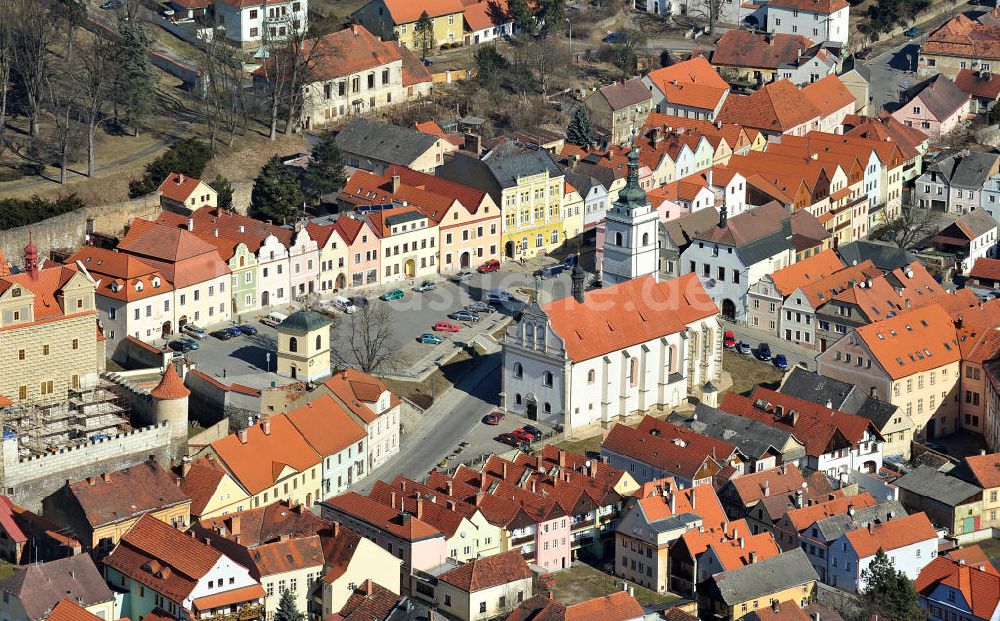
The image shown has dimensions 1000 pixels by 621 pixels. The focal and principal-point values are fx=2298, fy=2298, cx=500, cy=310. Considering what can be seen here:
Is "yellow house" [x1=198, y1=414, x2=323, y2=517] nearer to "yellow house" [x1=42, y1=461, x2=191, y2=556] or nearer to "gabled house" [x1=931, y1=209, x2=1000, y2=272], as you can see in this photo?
"yellow house" [x1=42, y1=461, x2=191, y2=556]

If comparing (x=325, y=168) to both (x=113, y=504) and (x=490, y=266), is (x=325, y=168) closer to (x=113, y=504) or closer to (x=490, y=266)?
(x=490, y=266)

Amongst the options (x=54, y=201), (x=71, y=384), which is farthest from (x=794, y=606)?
(x=54, y=201)

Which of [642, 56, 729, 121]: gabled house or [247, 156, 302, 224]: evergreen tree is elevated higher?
[247, 156, 302, 224]: evergreen tree

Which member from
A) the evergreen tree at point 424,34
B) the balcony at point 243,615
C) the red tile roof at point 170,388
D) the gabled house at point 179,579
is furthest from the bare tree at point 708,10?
the balcony at point 243,615

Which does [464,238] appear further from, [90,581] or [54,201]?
[90,581]

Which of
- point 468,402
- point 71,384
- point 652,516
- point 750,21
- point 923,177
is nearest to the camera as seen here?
point 652,516

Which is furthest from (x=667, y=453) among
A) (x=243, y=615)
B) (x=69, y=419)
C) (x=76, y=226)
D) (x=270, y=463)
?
(x=76, y=226)

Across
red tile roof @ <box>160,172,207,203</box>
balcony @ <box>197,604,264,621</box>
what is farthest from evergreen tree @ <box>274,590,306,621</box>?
red tile roof @ <box>160,172,207,203</box>
